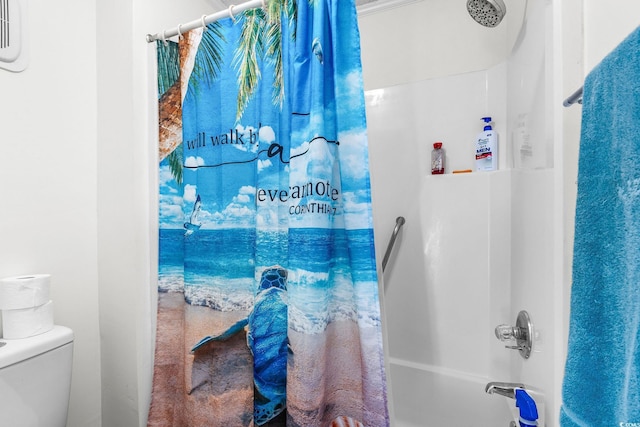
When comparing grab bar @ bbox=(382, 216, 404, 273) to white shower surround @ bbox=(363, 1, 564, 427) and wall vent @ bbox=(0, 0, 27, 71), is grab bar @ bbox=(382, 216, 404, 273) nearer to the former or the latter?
white shower surround @ bbox=(363, 1, 564, 427)

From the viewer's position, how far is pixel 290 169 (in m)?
0.94

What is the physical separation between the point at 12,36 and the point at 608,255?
1548 mm

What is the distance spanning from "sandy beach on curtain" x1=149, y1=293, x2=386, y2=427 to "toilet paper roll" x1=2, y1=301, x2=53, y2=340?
13.2 inches

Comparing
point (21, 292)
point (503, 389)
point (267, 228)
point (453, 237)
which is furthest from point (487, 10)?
point (21, 292)

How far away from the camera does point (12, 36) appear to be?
974mm

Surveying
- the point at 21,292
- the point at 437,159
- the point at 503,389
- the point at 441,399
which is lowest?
the point at 441,399

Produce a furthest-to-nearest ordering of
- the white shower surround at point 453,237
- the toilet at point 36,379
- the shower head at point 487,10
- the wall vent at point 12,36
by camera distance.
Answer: the white shower surround at point 453,237
the shower head at point 487,10
the wall vent at point 12,36
the toilet at point 36,379

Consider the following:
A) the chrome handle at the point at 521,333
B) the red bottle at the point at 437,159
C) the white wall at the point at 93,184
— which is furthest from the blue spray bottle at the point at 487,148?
the chrome handle at the point at 521,333

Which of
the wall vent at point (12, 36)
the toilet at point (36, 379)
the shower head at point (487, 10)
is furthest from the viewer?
the shower head at point (487, 10)

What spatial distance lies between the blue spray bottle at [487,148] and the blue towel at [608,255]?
3.50 ft

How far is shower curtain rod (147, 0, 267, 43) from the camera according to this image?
3.38 feet

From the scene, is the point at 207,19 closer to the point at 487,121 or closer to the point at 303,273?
the point at 303,273

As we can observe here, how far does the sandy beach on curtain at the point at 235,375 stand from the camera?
0.89 m

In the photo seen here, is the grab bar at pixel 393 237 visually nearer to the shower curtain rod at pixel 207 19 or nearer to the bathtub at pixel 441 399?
the bathtub at pixel 441 399
